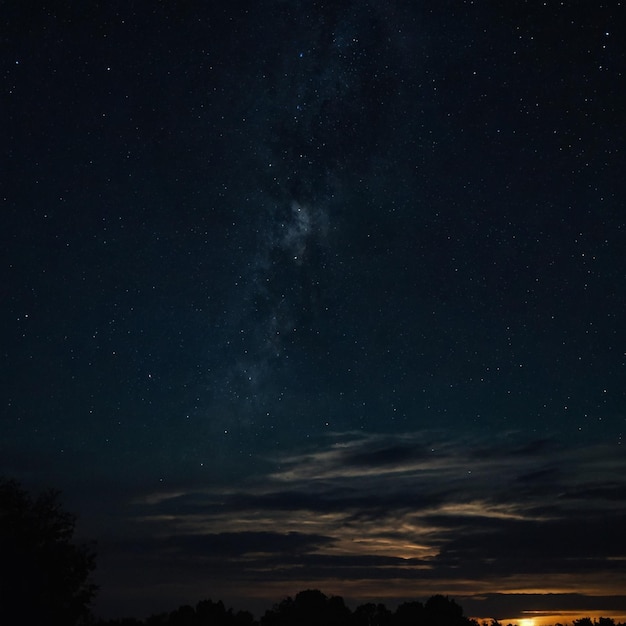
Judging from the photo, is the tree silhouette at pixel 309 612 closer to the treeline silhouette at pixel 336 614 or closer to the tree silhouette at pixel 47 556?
the treeline silhouette at pixel 336 614

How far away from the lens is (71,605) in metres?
32.2

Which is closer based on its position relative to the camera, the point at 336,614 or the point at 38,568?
the point at 38,568

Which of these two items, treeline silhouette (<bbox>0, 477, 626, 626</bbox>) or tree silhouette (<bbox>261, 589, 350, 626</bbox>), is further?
tree silhouette (<bbox>261, 589, 350, 626</bbox>)

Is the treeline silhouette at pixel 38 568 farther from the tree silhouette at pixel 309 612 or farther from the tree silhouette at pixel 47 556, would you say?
the tree silhouette at pixel 309 612

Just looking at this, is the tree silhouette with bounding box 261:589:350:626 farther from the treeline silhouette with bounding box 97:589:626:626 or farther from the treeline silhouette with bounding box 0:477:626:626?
the treeline silhouette with bounding box 0:477:626:626

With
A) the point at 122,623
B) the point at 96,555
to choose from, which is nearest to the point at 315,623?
the point at 122,623

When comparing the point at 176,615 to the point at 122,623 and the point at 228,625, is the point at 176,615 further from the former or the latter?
the point at 122,623

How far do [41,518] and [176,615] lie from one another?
4647 centimetres

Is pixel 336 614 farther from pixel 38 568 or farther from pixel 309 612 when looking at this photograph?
pixel 38 568

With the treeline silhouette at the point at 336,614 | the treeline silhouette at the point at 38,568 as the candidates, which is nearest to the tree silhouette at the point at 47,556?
the treeline silhouette at the point at 38,568

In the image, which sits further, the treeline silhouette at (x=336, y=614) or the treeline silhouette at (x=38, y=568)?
the treeline silhouette at (x=336, y=614)

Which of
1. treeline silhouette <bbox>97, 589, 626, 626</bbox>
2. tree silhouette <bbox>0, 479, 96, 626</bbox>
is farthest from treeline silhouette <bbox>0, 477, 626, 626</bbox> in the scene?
treeline silhouette <bbox>97, 589, 626, 626</bbox>

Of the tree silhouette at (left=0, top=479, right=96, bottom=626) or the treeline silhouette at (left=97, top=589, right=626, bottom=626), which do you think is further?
the treeline silhouette at (left=97, top=589, right=626, bottom=626)

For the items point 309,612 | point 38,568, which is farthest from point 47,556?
point 309,612
